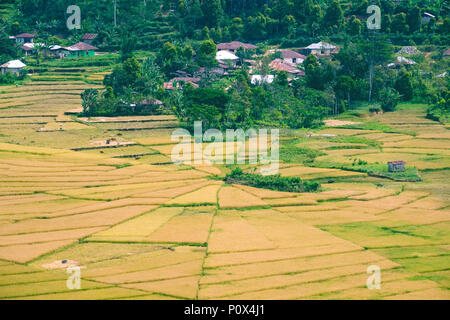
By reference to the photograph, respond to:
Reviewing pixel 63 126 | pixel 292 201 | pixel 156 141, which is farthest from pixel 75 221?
pixel 63 126

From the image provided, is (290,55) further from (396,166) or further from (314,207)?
(314,207)

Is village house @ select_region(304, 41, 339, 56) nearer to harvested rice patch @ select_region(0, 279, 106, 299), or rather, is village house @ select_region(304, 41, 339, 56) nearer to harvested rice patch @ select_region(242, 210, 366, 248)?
harvested rice patch @ select_region(242, 210, 366, 248)

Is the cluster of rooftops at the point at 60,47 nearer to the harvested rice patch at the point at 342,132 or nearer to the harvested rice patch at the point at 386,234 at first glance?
the harvested rice patch at the point at 342,132

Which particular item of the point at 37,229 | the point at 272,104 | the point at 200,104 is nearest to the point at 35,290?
the point at 37,229

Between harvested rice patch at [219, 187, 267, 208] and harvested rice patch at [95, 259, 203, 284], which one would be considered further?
harvested rice patch at [219, 187, 267, 208]

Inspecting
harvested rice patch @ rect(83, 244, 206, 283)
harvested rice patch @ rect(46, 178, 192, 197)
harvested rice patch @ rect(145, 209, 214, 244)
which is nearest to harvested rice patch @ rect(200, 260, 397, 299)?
harvested rice patch @ rect(83, 244, 206, 283)

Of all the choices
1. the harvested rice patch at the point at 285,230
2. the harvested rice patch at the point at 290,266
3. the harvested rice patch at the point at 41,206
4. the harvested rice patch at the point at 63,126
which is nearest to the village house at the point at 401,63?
the harvested rice patch at the point at 63,126
